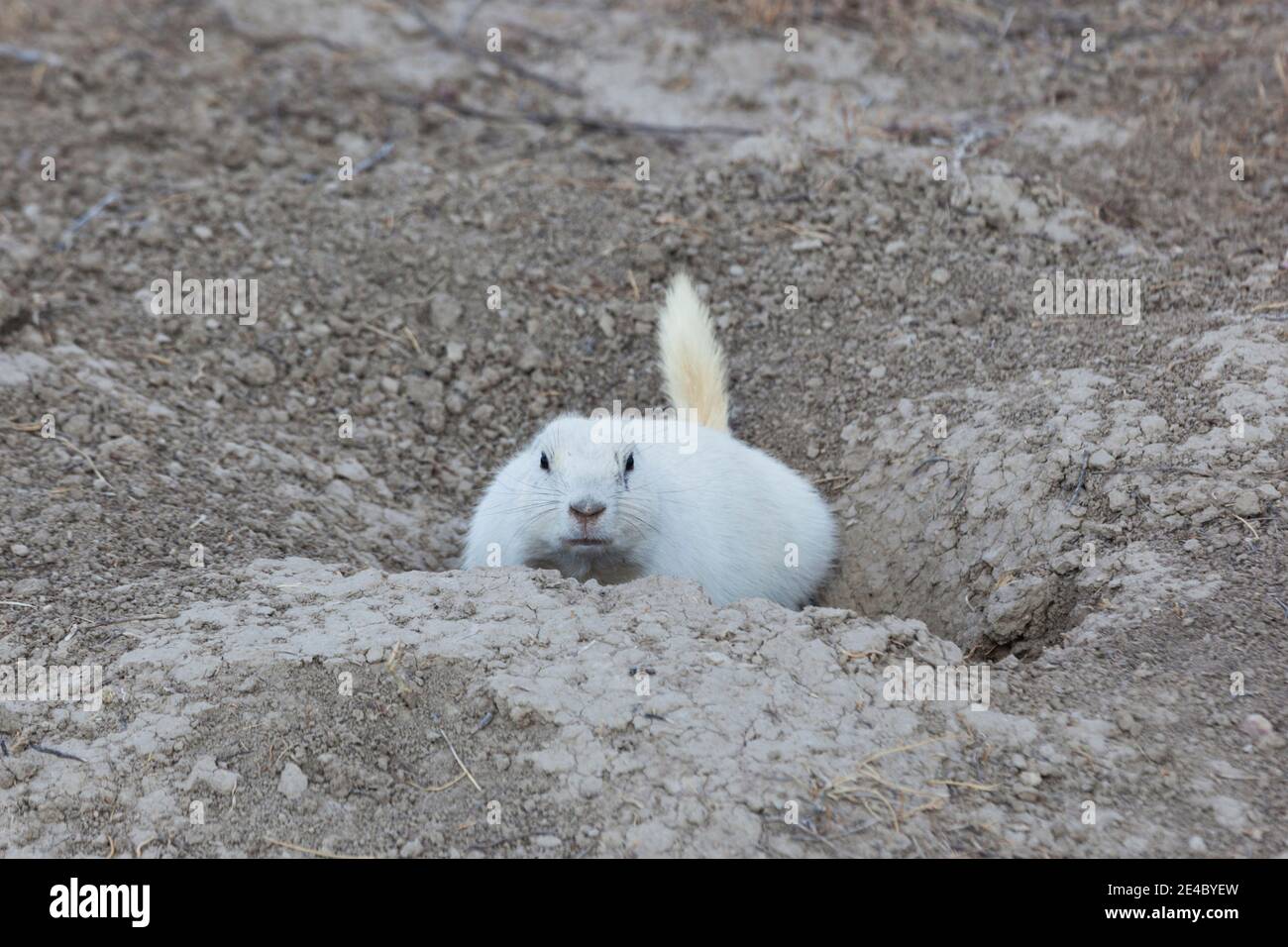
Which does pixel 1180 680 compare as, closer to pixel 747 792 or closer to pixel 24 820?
pixel 747 792

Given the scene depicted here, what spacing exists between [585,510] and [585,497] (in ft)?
0.17

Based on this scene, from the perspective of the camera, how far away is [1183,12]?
25.6ft

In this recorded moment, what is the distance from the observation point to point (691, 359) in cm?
546

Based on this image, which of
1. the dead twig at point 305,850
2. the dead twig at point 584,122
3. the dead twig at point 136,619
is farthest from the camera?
the dead twig at point 584,122

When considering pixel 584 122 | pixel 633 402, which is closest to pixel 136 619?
pixel 633 402

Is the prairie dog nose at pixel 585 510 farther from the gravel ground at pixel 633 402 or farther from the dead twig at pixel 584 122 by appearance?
the dead twig at pixel 584 122

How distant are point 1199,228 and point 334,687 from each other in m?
4.65

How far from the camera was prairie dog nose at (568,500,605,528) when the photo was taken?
445cm

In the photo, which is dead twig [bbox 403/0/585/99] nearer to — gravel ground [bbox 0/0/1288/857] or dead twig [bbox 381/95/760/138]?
gravel ground [bbox 0/0/1288/857]

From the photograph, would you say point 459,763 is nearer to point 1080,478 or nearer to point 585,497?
point 585,497

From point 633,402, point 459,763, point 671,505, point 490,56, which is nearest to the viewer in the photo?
point 459,763

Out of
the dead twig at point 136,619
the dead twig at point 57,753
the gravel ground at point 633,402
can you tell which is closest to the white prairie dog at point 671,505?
the gravel ground at point 633,402

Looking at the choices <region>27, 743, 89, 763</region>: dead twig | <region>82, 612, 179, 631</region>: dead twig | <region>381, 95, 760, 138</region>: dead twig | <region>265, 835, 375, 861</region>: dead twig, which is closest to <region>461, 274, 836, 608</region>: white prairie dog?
<region>82, 612, 179, 631</region>: dead twig

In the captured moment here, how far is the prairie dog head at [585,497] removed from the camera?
4.54m
